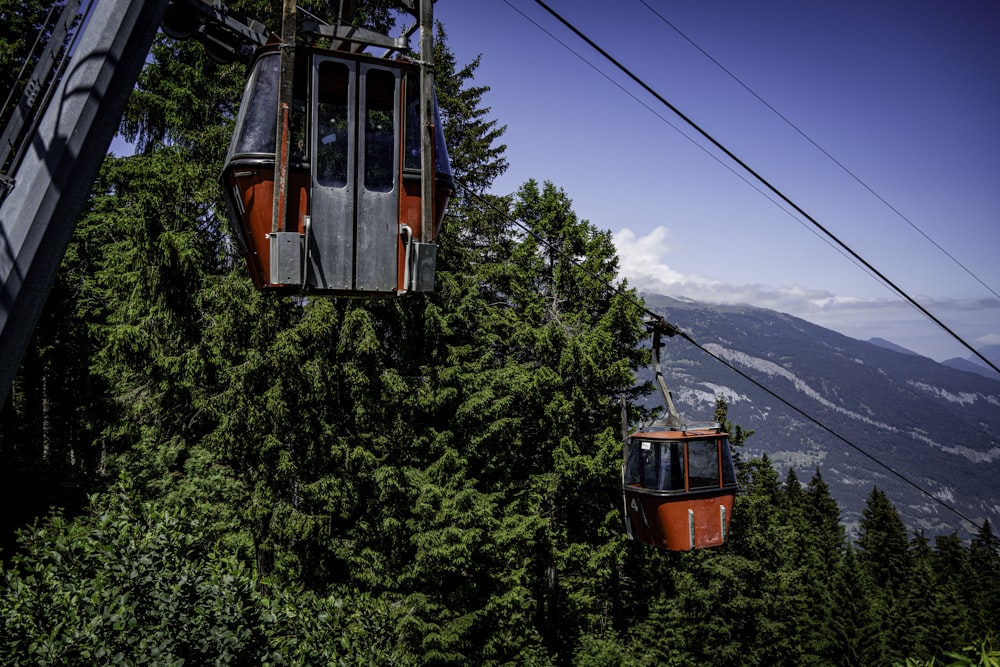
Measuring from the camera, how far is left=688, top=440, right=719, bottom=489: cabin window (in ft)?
45.8

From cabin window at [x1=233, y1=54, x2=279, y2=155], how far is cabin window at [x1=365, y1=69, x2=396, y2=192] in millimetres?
791

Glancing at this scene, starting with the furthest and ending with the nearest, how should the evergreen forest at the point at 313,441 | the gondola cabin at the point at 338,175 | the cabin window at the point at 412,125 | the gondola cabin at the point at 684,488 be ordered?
1. the gondola cabin at the point at 684,488
2. the evergreen forest at the point at 313,441
3. the cabin window at the point at 412,125
4. the gondola cabin at the point at 338,175

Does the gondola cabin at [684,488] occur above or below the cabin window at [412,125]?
below

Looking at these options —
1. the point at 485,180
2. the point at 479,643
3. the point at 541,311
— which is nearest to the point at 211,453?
the point at 479,643

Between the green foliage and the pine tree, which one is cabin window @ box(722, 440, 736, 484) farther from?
the pine tree

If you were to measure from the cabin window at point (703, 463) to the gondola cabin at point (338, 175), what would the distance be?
10.5 metres

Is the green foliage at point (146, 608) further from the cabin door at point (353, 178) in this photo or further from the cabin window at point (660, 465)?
the cabin window at point (660, 465)

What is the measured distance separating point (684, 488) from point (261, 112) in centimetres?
1182

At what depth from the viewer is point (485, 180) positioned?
2570cm

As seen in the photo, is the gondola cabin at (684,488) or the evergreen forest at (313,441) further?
the gondola cabin at (684,488)

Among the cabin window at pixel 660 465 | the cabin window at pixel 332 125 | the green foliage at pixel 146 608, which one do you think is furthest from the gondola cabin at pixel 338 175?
the cabin window at pixel 660 465

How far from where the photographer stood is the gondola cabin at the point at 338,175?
5.14 meters

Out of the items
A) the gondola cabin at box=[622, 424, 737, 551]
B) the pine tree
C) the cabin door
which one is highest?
the cabin door

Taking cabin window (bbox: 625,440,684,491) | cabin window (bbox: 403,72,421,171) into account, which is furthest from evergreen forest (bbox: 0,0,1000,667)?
cabin window (bbox: 625,440,684,491)
